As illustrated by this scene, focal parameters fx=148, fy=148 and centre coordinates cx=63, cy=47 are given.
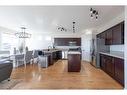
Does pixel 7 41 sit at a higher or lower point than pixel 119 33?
lower

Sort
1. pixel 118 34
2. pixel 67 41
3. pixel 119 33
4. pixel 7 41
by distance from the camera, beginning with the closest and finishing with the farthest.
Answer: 1. pixel 119 33
2. pixel 118 34
3. pixel 7 41
4. pixel 67 41

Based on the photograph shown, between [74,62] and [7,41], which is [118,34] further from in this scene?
[7,41]

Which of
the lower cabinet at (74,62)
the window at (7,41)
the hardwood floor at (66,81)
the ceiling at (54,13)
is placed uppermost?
the ceiling at (54,13)

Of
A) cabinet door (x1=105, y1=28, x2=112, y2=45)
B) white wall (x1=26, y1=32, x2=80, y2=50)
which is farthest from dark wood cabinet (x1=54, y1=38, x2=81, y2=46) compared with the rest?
cabinet door (x1=105, y1=28, x2=112, y2=45)

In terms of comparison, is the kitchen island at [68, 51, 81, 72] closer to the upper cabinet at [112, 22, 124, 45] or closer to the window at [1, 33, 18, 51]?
the upper cabinet at [112, 22, 124, 45]

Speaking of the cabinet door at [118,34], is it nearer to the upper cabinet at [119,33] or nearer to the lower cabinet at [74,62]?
the upper cabinet at [119,33]

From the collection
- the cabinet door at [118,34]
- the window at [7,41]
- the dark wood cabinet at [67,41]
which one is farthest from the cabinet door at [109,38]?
the window at [7,41]

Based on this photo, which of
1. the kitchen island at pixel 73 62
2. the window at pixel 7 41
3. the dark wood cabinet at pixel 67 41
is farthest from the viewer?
the dark wood cabinet at pixel 67 41

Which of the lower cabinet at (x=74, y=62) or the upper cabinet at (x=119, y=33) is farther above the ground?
the upper cabinet at (x=119, y=33)

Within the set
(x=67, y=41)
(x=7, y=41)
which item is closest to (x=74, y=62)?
(x=7, y=41)

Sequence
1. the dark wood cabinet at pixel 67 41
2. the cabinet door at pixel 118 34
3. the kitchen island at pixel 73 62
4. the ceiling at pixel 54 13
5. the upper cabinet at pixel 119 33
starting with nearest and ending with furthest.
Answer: the ceiling at pixel 54 13 → the upper cabinet at pixel 119 33 → the cabinet door at pixel 118 34 → the kitchen island at pixel 73 62 → the dark wood cabinet at pixel 67 41

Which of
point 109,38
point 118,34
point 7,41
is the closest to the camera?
point 118,34
